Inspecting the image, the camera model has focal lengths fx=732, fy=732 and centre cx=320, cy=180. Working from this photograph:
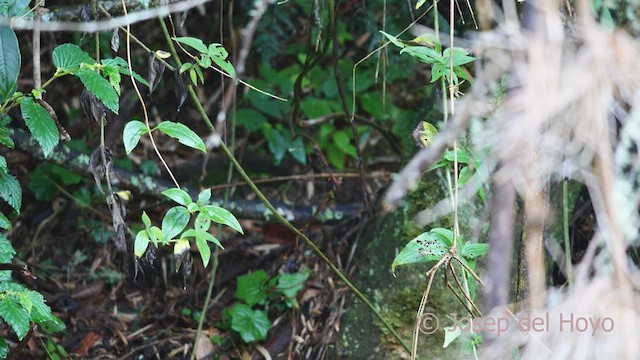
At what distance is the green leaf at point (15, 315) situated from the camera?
1.69 meters

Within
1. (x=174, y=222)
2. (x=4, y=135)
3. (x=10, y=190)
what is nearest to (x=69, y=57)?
(x=4, y=135)

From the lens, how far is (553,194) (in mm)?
2211

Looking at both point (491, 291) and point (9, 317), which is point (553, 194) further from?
point (9, 317)

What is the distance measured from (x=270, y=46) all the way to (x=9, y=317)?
1.81 meters

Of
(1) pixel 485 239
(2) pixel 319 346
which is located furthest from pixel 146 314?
(1) pixel 485 239

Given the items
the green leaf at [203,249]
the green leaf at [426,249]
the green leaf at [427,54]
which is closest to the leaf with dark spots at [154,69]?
the green leaf at [203,249]

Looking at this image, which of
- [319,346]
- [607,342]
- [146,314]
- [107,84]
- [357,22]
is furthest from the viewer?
[357,22]

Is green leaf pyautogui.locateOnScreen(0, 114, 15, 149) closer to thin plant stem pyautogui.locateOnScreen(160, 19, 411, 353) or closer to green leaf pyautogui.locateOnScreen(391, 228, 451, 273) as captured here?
thin plant stem pyautogui.locateOnScreen(160, 19, 411, 353)

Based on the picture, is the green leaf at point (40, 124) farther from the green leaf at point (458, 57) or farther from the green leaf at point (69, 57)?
the green leaf at point (458, 57)

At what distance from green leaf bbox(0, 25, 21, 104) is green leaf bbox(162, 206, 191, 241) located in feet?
1.64

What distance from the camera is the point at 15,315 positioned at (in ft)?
5.58

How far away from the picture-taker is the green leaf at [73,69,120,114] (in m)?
1.64

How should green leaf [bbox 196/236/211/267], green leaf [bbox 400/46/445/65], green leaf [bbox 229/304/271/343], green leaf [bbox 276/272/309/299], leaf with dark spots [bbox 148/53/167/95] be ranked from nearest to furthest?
green leaf [bbox 196/236/211/267], green leaf [bbox 400/46/445/65], leaf with dark spots [bbox 148/53/167/95], green leaf [bbox 229/304/271/343], green leaf [bbox 276/272/309/299]

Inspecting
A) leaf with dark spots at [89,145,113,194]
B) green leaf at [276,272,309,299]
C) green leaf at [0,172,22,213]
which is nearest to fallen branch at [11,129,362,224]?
green leaf at [276,272,309,299]
